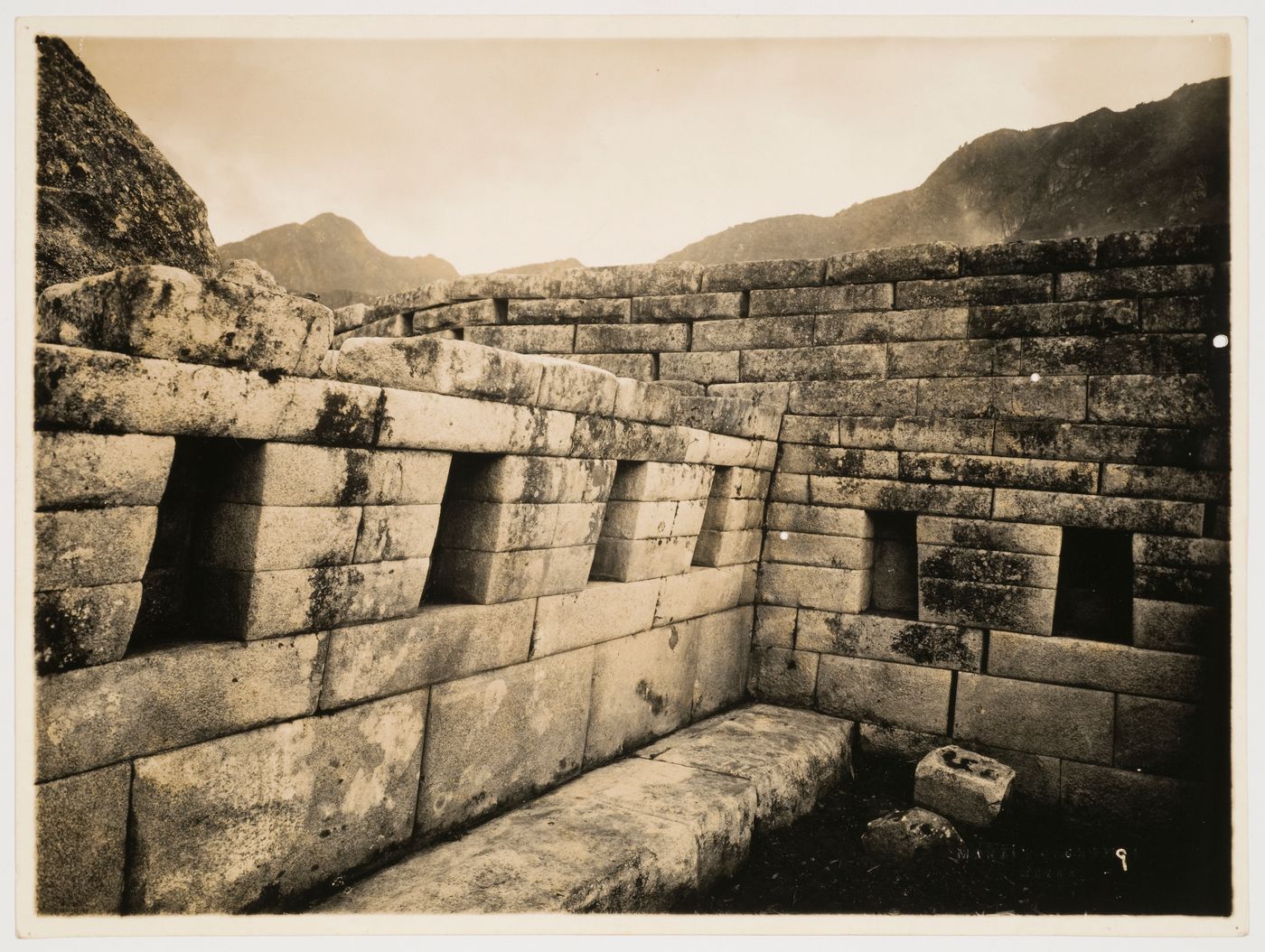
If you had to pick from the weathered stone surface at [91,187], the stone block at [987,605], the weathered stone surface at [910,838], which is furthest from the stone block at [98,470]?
the stone block at [987,605]

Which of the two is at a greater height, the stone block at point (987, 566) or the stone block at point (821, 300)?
the stone block at point (821, 300)

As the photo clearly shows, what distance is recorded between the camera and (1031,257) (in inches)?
239

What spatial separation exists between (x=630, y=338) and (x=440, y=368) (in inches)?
174

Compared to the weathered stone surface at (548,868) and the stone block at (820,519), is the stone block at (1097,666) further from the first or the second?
the weathered stone surface at (548,868)

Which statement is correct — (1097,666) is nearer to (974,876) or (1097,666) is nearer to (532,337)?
(974,876)

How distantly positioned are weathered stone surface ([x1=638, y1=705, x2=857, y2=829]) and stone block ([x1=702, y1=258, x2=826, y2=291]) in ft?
12.3

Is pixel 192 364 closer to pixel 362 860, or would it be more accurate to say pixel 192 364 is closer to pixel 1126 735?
pixel 362 860

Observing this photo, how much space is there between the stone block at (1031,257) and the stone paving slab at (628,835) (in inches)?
157

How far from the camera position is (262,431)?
2768 millimetres

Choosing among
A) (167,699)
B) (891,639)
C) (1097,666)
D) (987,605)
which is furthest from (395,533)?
(1097,666)

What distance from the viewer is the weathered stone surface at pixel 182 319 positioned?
2.33 meters

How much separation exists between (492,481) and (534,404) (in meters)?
0.45

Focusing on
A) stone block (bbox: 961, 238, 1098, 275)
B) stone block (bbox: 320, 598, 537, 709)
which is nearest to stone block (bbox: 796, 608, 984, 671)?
stone block (bbox: 961, 238, 1098, 275)

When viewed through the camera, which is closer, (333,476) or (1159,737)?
(333,476)
